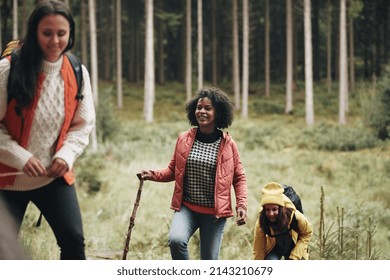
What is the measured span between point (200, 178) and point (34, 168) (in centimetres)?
136

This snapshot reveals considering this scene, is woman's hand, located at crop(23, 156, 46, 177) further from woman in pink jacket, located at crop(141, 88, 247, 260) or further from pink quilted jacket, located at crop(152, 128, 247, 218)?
pink quilted jacket, located at crop(152, 128, 247, 218)

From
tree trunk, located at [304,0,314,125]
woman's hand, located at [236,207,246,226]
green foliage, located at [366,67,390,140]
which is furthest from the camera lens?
tree trunk, located at [304,0,314,125]

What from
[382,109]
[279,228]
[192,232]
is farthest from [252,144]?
[192,232]

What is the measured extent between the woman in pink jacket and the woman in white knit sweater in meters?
1.01

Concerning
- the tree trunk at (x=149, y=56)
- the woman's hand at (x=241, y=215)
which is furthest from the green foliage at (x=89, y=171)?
the woman's hand at (x=241, y=215)

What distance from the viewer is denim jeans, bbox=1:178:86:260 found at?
2830 mm

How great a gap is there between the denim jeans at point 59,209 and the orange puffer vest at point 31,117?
65 mm

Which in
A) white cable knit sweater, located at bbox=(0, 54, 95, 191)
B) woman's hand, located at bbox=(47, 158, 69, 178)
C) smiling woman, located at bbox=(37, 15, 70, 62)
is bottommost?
woman's hand, located at bbox=(47, 158, 69, 178)

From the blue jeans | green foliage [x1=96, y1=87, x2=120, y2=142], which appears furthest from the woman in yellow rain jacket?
green foliage [x1=96, y1=87, x2=120, y2=142]

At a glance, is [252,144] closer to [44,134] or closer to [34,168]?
[44,134]

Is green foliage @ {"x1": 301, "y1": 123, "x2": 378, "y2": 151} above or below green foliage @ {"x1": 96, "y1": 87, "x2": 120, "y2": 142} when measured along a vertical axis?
below

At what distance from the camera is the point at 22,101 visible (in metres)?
2.79
